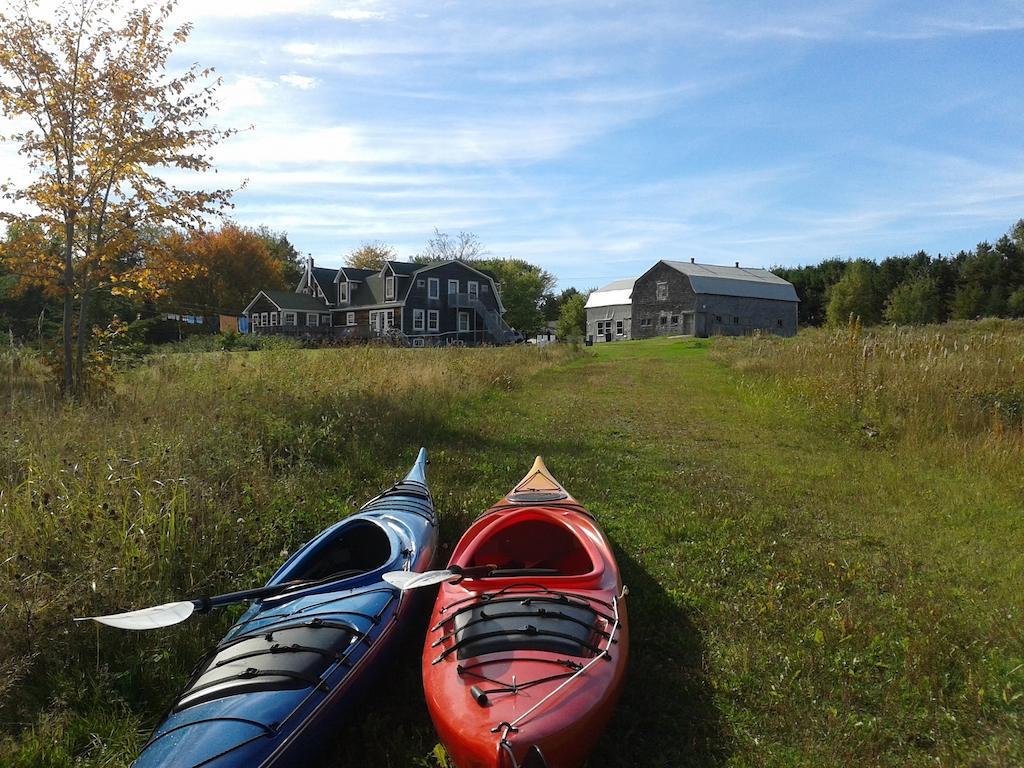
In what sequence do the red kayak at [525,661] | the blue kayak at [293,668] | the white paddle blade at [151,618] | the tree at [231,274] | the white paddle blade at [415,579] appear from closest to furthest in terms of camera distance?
1. the red kayak at [525,661]
2. the blue kayak at [293,668]
3. the white paddle blade at [151,618]
4. the white paddle blade at [415,579]
5. the tree at [231,274]

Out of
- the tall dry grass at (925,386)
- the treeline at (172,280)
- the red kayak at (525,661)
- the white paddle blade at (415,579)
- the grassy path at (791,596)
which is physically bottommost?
the grassy path at (791,596)

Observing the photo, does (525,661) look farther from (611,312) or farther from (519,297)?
(519,297)

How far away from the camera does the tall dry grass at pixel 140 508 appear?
3.72m

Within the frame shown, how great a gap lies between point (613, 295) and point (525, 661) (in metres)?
57.6

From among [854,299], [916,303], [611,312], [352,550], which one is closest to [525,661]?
[352,550]

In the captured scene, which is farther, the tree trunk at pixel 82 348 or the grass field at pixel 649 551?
the tree trunk at pixel 82 348

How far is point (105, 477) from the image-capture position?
17.1 feet

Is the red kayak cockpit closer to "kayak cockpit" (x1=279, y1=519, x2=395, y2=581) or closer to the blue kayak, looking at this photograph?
the blue kayak

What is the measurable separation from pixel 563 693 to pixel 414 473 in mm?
3859

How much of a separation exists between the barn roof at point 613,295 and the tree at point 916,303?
2129 centimetres

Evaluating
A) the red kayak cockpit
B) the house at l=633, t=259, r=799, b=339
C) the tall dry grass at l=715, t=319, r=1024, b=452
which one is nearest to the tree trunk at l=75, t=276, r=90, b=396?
the red kayak cockpit

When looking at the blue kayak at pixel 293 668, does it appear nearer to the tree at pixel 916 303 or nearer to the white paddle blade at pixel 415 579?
the white paddle blade at pixel 415 579

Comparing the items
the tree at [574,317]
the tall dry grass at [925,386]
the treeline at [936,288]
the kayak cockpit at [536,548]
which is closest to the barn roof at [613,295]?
the tree at [574,317]

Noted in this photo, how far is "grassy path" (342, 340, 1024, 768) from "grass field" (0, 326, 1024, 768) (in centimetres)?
2
